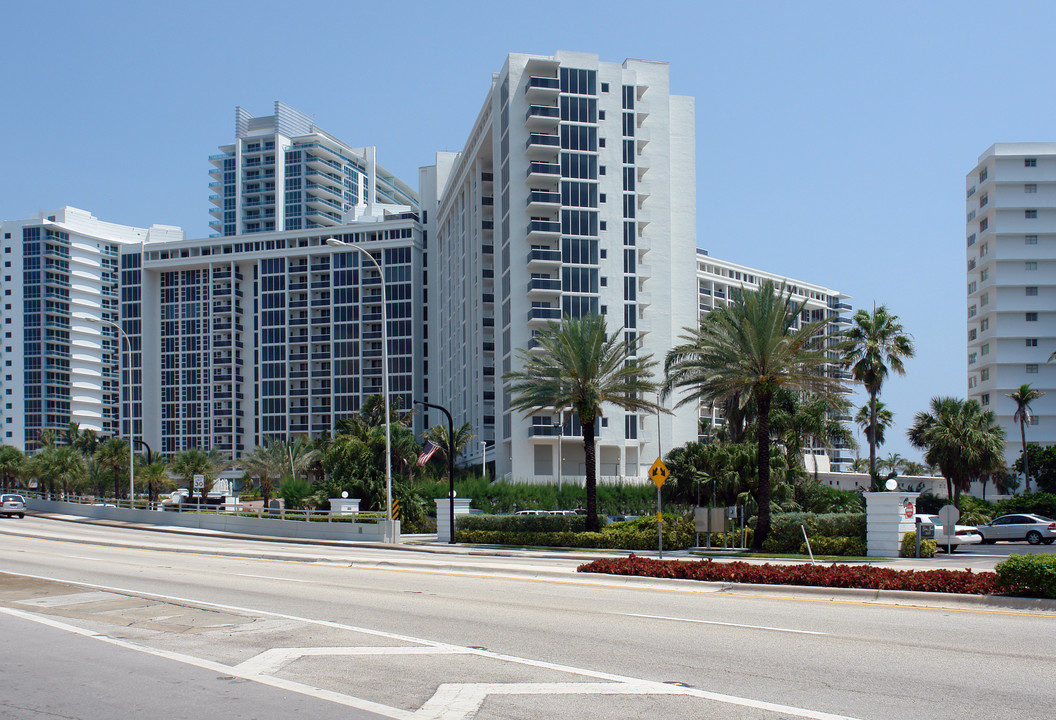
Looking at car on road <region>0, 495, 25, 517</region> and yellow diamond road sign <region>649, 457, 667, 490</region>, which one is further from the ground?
yellow diamond road sign <region>649, 457, 667, 490</region>

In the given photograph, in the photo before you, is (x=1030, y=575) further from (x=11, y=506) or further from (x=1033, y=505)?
(x=11, y=506)

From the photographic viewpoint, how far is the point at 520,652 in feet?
35.0

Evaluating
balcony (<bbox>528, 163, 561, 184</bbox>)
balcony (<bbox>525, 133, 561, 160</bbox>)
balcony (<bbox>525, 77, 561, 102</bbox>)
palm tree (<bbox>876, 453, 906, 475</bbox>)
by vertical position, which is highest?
balcony (<bbox>525, 77, 561, 102</bbox>)

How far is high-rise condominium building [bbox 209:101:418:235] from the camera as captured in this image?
164500 mm

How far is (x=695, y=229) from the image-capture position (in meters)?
93.0

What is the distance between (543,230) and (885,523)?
181 ft

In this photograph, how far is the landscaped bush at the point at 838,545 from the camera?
3170 centimetres

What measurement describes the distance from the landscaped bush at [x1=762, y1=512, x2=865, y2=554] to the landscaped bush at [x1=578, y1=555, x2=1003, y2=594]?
46.0ft

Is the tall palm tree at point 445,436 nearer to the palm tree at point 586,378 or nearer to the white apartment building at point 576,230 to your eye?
the white apartment building at point 576,230

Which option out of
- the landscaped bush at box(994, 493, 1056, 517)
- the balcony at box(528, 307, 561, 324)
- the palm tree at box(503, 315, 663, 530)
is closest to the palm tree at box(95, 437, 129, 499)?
the balcony at box(528, 307, 561, 324)

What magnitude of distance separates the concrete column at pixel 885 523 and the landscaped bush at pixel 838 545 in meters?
0.38

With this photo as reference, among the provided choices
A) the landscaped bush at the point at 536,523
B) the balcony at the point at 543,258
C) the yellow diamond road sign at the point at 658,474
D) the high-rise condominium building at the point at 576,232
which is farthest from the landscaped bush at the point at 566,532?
the balcony at the point at 543,258

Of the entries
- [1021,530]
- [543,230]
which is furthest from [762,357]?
[543,230]

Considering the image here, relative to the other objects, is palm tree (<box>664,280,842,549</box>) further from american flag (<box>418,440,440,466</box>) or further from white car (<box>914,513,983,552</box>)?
american flag (<box>418,440,440,466</box>)
